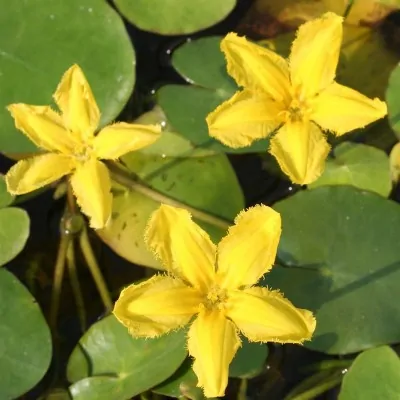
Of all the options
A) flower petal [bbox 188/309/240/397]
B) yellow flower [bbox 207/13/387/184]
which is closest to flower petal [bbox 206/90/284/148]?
yellow flower [bbox 207/13/387/184]

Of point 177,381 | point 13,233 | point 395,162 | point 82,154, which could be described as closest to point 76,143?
point 82,154

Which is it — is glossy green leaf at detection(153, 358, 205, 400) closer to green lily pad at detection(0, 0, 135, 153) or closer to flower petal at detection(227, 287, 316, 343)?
flower petal at detection(227, 287, 316, 343)

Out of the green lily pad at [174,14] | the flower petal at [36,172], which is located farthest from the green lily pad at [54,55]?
the flower petal at [36,172]

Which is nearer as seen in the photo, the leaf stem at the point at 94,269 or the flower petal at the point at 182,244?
the flower petal at the point at 182,244

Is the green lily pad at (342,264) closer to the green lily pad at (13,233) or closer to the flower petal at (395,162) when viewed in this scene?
the flower petal at (395,162)

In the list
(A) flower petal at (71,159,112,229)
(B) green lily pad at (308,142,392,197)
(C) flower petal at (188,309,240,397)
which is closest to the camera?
(C) flower petal at (188,309,240,397)
